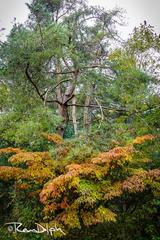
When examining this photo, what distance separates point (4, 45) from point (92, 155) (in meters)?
3.94

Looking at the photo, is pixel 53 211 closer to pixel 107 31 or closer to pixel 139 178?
pixel 139 178

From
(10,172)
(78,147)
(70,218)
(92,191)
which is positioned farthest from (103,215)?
(10,172)

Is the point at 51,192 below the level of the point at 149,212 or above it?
above

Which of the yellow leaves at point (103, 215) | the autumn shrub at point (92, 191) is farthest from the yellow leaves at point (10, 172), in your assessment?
the yellow leaves at point (103, 215)

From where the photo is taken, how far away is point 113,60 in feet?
35.5

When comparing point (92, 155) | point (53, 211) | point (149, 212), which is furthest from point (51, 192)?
point (149, 212)

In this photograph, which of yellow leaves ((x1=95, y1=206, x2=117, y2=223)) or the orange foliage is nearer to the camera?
yellow leaves ((x1=95, y1=206, x2=117, y2=223))

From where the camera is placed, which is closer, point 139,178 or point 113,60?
point 139,178

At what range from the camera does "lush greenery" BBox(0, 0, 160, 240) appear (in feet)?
20.1

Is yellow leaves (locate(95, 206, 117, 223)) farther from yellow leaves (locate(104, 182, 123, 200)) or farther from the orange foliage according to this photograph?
the orange foliage

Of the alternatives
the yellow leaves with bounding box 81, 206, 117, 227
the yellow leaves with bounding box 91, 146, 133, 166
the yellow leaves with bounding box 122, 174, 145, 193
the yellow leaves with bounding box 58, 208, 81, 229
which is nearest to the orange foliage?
the yellow leaves with bounding box 91, 146, 133, 166

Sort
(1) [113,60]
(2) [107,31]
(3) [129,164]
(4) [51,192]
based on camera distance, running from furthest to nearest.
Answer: (2) [107,31], (1) [113,60], (3) [129,164], (4) [51,192]

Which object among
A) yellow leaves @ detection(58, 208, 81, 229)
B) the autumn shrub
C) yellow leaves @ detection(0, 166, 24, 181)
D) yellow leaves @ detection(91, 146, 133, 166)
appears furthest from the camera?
yellow leaves @ detection(0, 166, 24, 181)

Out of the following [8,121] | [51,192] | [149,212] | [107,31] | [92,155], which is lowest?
[149,212]
